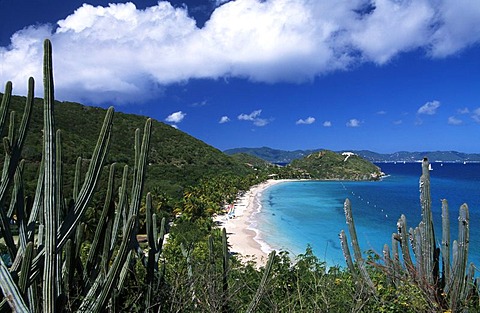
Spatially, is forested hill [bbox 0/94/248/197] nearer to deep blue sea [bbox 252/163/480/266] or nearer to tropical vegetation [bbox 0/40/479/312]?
deep blue sea [bbox 252/163/480/266]

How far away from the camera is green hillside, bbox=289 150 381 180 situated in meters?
90.2

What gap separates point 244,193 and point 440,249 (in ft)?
167

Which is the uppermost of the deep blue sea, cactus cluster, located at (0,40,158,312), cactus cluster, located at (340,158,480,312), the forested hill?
the forested hill

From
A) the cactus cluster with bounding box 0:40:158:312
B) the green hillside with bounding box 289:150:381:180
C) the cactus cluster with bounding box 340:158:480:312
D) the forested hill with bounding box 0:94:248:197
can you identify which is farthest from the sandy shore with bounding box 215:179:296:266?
the green hillside with bounding box 289:150:381:180

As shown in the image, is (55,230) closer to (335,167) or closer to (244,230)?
(244,230)

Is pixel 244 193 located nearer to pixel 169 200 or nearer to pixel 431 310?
pixel 169 200

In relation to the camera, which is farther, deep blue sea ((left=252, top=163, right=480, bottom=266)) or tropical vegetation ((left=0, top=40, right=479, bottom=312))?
deep blue sea ((left=252, top=163, right=480, bottom=266))

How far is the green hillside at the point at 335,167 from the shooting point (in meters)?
90.2

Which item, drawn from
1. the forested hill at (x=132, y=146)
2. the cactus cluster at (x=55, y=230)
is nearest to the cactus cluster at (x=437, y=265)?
the cactus cluster at (x=55, y=230)

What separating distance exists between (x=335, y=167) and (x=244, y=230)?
67.4 meters

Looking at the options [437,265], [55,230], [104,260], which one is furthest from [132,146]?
[55,230]

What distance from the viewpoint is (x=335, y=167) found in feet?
309

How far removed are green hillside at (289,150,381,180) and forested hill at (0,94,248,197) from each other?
24.3 metres

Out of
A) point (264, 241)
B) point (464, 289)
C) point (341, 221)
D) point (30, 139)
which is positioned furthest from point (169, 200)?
point (464, 289)
